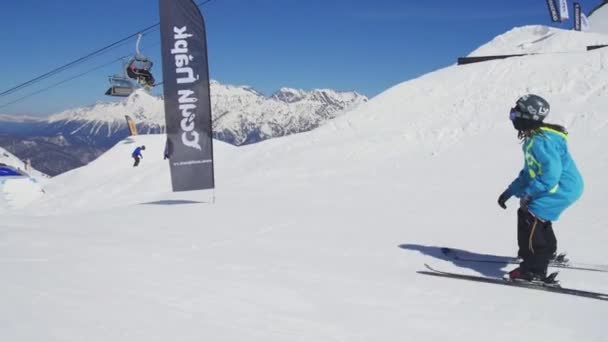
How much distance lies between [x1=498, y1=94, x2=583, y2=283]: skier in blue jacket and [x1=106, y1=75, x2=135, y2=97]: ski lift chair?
19934mm

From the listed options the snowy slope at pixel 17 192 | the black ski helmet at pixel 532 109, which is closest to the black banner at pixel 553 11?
the snowy slope at pixel 17 192

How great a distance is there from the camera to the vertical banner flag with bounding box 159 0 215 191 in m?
9.07

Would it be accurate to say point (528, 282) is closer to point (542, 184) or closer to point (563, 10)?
point (542, 184)

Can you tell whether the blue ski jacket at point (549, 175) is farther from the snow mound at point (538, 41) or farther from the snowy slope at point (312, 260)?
the snow mound at point (538, 41)

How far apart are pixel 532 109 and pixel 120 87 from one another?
67.0ft

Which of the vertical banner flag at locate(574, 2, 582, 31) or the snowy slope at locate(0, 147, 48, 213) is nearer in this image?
the snowy slope at locate(0, 147, 48, 213)

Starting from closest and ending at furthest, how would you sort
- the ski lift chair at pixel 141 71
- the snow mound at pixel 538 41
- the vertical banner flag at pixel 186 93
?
the vertical banner flag at pixel 186 93
the ski lift chair at pixel 141 71
the snow mound at pixel 538 41

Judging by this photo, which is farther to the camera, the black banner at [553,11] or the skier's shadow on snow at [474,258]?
the black banner at [553,11]

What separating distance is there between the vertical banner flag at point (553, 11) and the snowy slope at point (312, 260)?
2975cm

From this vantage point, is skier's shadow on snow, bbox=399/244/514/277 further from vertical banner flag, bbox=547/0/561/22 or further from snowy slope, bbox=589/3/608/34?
snowy slope, bbox=589/3/608/34

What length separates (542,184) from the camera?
4.14m

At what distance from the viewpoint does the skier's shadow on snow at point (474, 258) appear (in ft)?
16.3

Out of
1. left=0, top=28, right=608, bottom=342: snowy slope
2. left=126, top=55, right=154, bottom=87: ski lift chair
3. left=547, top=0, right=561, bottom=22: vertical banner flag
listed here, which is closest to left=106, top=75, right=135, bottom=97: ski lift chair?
left=126, top=55, right=154, bottom=87: ski lift chair

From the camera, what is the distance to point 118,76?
21188 millimetres
